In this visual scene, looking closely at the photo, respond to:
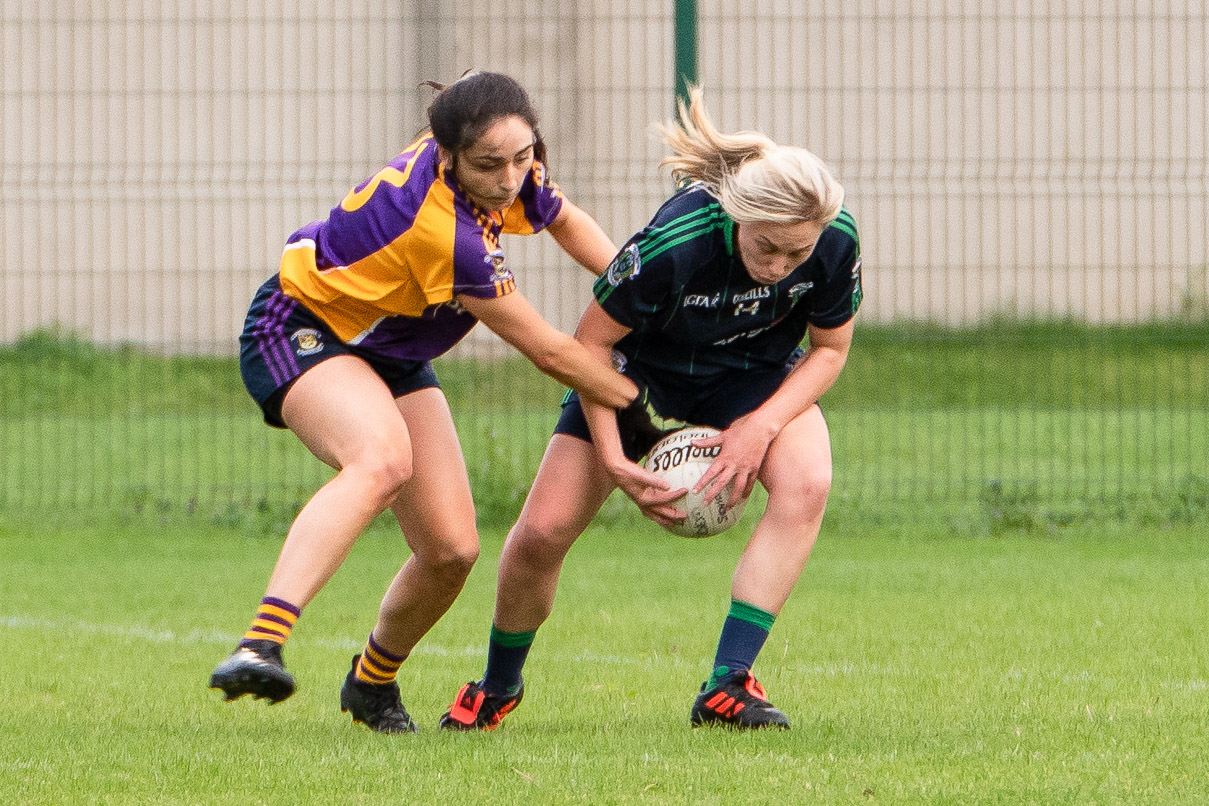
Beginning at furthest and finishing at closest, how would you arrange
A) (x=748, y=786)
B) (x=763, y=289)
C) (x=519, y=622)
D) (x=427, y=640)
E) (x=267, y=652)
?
1. (x=427, y=640)
2. (x=519, y=622)
3. (x=763, y=289)
4. (x=267, y=652)
5. (x=748, y=786)

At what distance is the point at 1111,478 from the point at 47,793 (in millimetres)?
9166

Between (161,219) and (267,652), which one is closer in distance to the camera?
(267,652)

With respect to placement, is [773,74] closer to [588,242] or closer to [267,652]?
[588,242]

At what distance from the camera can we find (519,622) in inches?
201

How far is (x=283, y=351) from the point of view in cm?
482

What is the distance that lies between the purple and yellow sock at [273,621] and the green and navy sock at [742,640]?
117 centimetres

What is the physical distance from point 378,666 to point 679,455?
1109mm

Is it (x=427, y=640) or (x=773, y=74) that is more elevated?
(x=773, y=74)

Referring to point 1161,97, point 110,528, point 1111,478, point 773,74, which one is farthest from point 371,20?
point 1111,478

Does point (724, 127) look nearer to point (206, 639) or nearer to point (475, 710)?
point (206, 639)

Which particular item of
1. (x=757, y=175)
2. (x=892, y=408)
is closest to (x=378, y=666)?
(x=757, y=175)

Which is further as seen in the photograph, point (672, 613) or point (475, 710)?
point (672, 613)

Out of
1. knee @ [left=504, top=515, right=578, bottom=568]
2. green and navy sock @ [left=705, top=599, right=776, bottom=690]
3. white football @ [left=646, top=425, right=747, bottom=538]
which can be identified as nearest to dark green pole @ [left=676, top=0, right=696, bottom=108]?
white football @ [left=646, top=425, right=747, bottom=538]

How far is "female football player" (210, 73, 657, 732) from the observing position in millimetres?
4441
